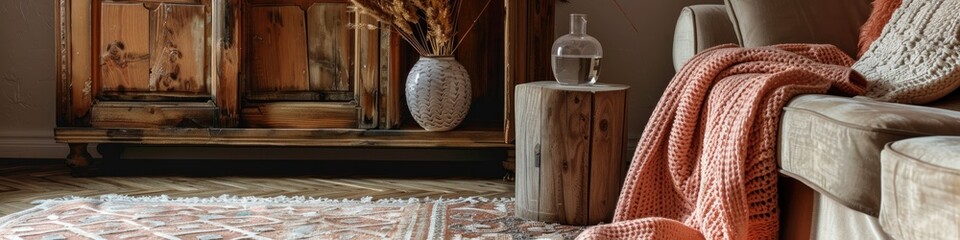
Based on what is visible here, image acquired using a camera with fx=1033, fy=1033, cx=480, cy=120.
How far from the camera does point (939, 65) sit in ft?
5.54

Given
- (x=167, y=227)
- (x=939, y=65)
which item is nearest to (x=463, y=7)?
(x=167, y=227)

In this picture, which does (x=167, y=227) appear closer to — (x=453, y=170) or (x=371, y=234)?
(x=371, y=234)

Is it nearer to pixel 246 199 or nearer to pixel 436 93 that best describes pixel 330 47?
pixel 436 93

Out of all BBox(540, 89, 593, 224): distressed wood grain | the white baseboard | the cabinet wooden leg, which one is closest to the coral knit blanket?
BBox(540, 89, 593, 224): distressed wood grain

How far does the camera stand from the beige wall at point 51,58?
10.4 ft

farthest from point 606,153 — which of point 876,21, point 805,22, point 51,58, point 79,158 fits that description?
point 51,58

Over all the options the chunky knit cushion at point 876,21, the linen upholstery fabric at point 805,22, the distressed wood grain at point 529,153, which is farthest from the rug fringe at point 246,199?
the chunky knit cushion at point 876,21

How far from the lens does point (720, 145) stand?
63.7 inches

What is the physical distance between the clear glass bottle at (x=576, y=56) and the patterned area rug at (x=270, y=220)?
347mm

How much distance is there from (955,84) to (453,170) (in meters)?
1.67

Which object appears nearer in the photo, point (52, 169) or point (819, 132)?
point (819, 132)

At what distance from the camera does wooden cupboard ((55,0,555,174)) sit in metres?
2.84

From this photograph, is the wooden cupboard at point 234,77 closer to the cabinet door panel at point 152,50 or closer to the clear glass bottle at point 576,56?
the cabinet door panel at point 152,50

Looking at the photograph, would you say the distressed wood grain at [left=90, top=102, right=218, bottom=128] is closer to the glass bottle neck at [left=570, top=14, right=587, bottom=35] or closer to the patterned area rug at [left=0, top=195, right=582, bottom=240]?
the patterned area rug at [left=0, top=195, right=582, bottom=240]
